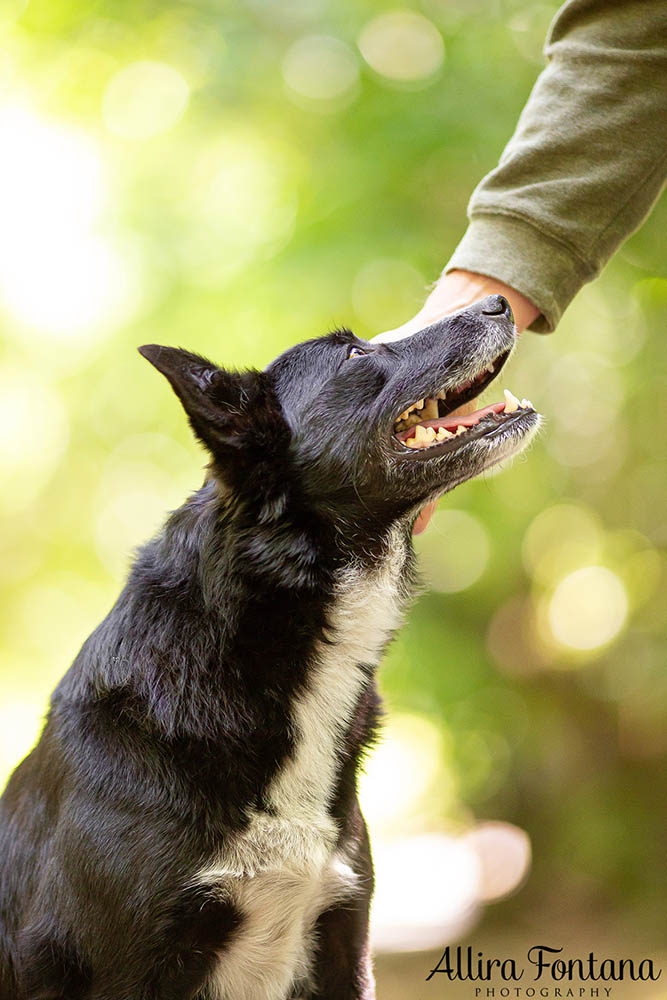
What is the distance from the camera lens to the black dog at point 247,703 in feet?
6.90

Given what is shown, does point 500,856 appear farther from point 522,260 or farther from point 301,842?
point 522,260

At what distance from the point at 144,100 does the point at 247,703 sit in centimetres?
429

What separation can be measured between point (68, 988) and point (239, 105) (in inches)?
161

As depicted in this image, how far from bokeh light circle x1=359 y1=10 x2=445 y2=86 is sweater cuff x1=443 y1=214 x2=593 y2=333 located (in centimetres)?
223

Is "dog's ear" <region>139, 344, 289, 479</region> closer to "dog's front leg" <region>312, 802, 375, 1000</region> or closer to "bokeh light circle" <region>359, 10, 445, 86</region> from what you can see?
"dog's front leg" <region>312, 802, 375, 1000</region>

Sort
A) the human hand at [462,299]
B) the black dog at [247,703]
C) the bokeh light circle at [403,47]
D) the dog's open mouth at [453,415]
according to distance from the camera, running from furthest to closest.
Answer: the bokeh light circle at [403,47], the human hand at [462,299], the dog's open mouth at [453,415], the black dog at [247,703]

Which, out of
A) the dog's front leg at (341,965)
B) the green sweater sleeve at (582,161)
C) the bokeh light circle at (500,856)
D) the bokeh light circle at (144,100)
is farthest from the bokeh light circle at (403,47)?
the bokeh light circle at (500,856)

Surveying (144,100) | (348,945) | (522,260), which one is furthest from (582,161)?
(144,100)

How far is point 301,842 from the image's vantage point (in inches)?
87.7

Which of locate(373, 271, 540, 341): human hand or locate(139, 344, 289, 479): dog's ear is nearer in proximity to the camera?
locate(139, 344, 289, 479): dog's ear

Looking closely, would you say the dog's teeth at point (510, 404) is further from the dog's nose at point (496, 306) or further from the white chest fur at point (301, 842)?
the white chest fur at point (301, 842)

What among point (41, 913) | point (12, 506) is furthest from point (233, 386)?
point (12, 506)

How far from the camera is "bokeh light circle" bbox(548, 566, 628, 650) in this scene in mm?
5438

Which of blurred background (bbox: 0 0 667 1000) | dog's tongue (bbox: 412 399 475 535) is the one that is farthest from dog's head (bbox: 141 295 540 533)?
blurred background (bbox: 0 0 667 1000)
